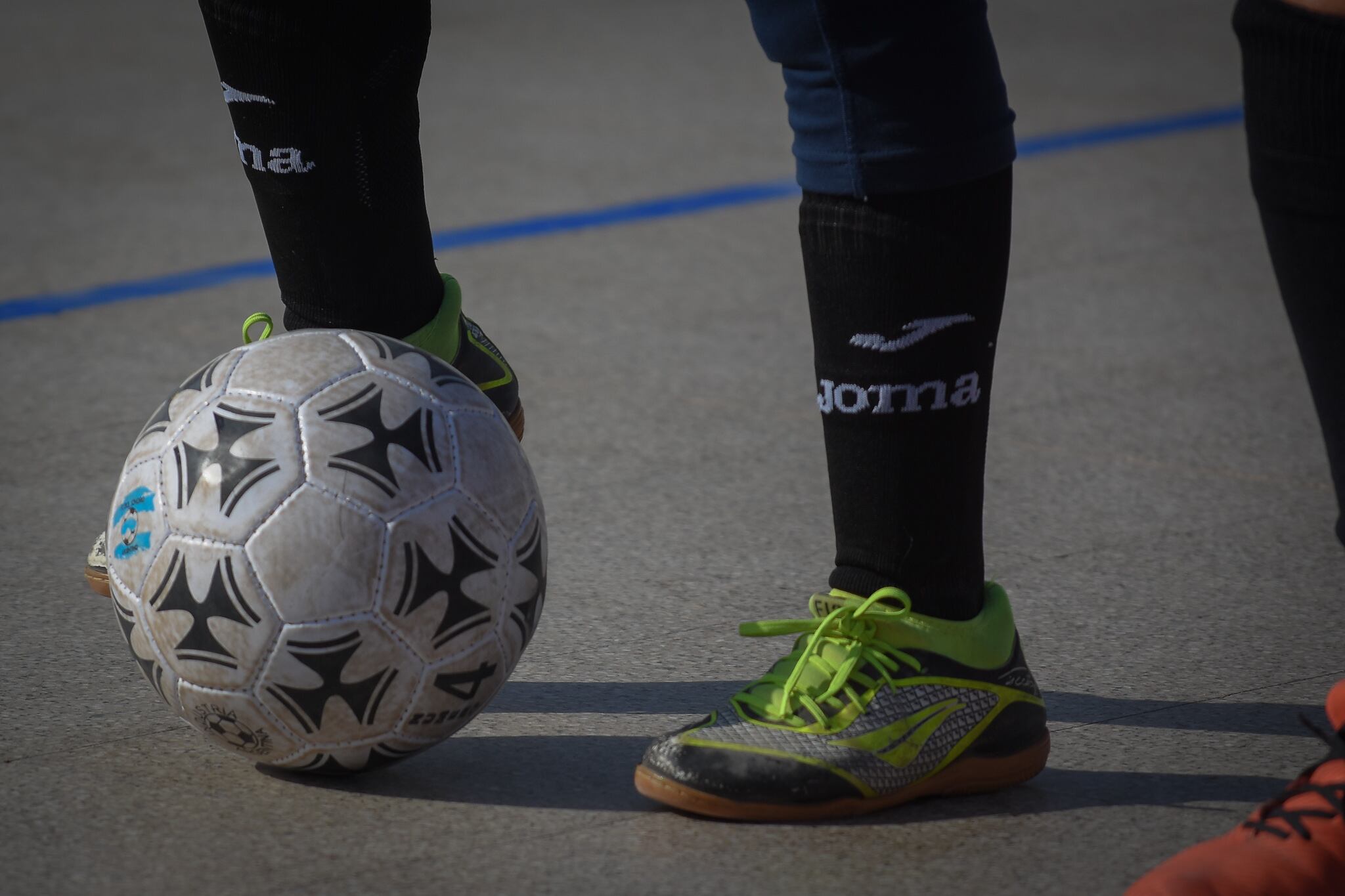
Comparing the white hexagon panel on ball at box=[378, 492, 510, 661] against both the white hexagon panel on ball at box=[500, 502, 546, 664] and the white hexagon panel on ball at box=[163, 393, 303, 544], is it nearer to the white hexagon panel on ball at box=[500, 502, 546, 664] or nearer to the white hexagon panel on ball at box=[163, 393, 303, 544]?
the white hexagon panel on ball at box=[500, 502, 546, 664]

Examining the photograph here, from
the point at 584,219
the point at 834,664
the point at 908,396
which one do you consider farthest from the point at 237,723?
the point at 584,219

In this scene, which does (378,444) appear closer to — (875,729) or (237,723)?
(237,723)

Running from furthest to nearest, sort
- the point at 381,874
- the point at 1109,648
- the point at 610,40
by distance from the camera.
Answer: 1. the point at 610,40
2. the point at 1109,648
3. the point at 381,874

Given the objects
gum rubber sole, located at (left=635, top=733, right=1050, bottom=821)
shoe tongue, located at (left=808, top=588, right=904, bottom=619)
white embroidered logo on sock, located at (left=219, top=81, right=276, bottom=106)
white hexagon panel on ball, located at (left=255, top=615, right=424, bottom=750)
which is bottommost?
gum rubber sole, located at (left=635, top=733, right=1050, bottom=821)

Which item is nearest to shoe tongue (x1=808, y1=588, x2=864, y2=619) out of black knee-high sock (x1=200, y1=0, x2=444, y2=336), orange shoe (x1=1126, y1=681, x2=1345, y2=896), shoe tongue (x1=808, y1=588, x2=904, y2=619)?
shoe tongue (x1=808, y1=588, x2=904, y2=619)

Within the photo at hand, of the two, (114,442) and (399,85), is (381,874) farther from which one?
(114,442)

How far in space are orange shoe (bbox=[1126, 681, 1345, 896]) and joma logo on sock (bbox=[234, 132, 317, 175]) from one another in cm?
139

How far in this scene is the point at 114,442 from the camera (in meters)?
3.08

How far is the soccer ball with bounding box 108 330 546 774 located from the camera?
1.61 meters

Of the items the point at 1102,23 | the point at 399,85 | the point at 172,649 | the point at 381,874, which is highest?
the point at 399,85

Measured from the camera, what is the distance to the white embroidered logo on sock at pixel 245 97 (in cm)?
212

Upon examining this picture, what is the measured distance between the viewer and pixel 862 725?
5.52 feet

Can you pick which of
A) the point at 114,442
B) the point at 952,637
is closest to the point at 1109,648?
the point at 952,637

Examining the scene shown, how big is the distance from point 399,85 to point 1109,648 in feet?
4.04
